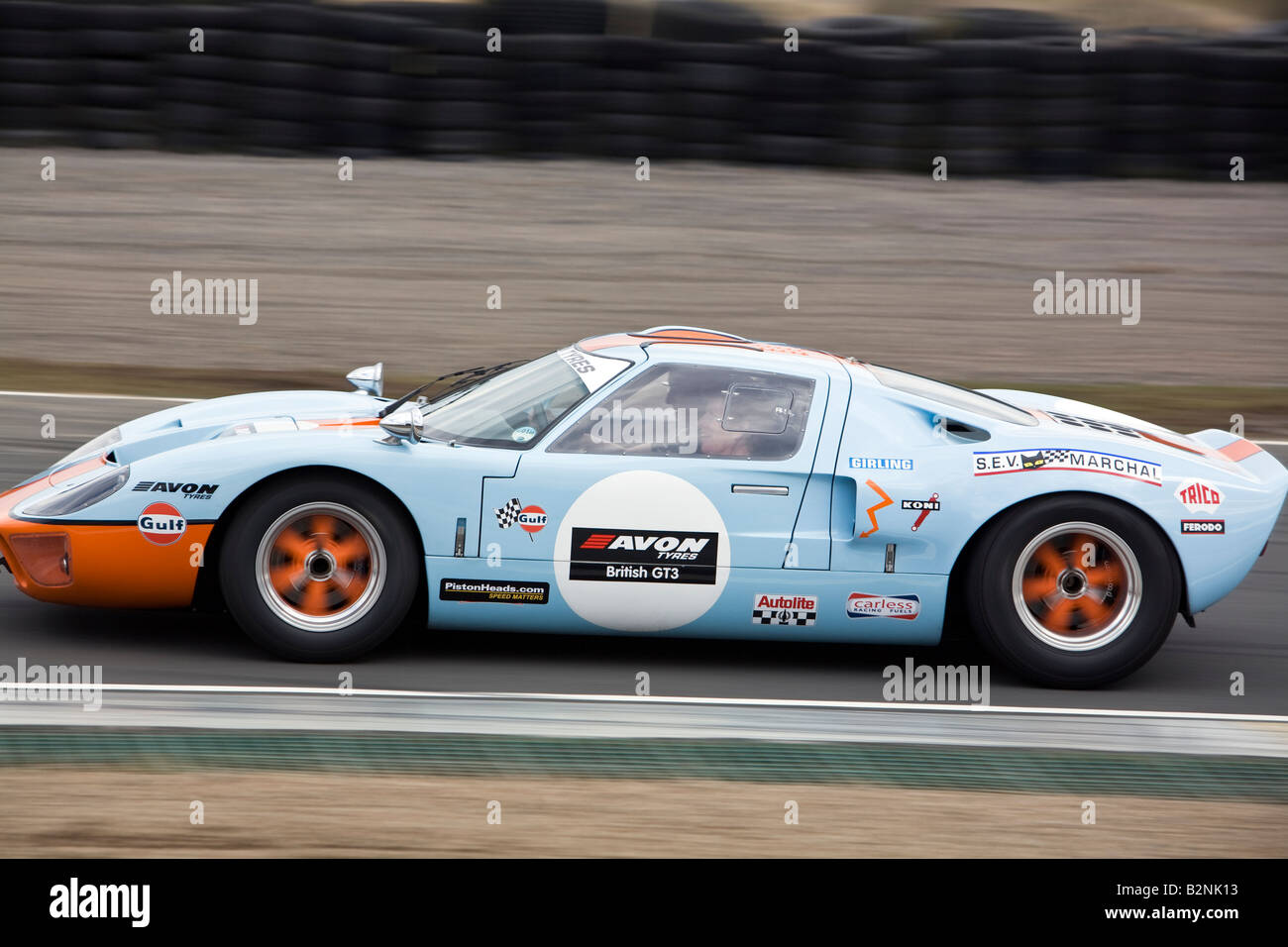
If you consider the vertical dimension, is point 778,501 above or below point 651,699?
above

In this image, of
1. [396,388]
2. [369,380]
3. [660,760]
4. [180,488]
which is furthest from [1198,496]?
[396,388]

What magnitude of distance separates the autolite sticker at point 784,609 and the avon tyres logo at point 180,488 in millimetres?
2012

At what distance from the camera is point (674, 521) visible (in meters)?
5.24

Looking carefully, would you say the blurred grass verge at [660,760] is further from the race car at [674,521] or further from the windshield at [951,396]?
the windshield at [951,396]

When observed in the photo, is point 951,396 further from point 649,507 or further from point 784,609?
point 649,507

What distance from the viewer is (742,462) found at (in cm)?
531

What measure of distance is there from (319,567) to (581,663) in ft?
3.49

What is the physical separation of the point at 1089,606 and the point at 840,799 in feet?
5.40

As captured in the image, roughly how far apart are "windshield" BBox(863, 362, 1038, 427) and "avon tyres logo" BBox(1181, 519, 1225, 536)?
0.72 metres

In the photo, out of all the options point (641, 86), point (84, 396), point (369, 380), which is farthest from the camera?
point (641, 86)

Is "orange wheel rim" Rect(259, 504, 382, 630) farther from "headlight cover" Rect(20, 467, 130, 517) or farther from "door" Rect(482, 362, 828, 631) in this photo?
"headlight cover" Rect(20, 467, 130, 517)

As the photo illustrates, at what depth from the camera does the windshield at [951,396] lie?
226 inches
